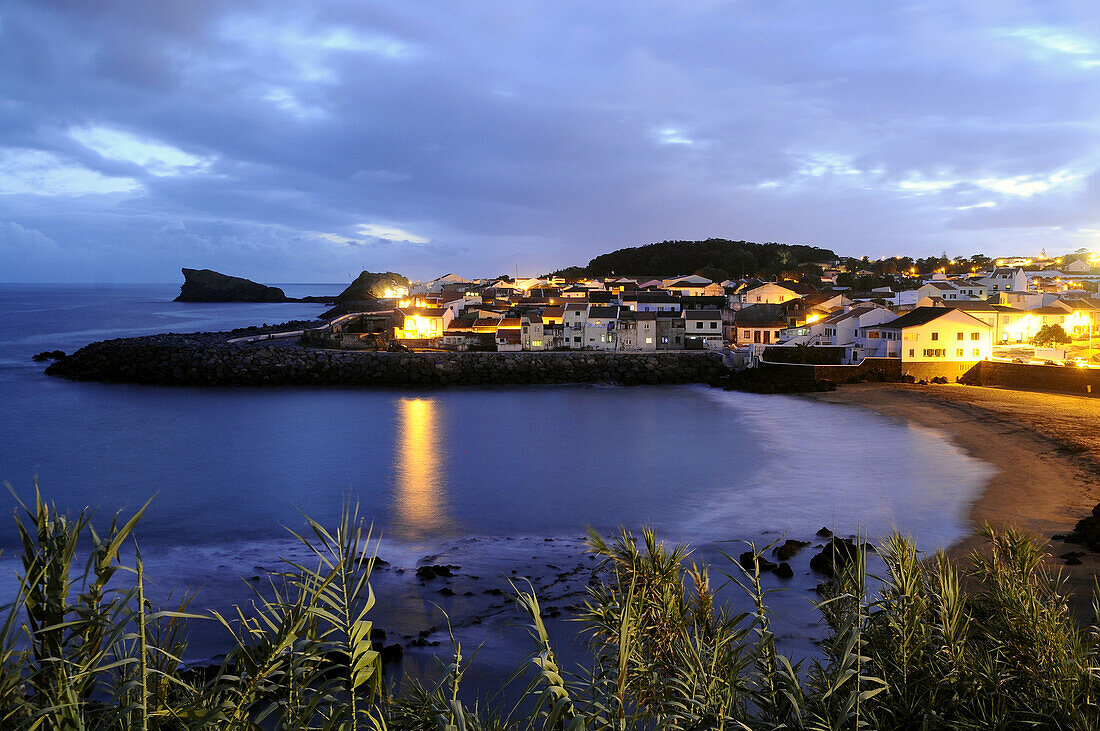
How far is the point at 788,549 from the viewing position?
9.08 meters

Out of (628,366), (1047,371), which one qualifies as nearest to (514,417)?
(628,366)

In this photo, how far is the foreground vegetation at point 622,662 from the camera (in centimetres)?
227

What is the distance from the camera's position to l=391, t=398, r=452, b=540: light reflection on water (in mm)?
11336

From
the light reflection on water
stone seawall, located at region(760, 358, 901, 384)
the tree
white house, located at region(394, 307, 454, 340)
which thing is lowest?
the light reflection on water

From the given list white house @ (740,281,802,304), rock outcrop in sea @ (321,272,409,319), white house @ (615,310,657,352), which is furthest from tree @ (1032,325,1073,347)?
rock outcrop in sea @ (321,272,409,319)

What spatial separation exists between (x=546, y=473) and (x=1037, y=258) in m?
86.1

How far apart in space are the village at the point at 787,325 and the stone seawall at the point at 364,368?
2.68 meters

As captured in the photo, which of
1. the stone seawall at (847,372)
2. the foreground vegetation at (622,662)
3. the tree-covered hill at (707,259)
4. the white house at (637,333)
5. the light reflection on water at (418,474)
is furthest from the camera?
the tree-covered hill at (707,259)

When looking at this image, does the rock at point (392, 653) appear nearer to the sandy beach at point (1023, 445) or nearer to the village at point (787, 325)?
the sandy beach at point (1023, 445)

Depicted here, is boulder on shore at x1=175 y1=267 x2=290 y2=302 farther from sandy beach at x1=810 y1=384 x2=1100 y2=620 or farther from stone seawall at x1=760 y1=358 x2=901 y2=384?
sandy beach at x1=810 y1=384 x2=1100 y2=620

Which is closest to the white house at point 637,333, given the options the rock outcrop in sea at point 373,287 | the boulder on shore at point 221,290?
the rock outcrop in sea at point 373,287

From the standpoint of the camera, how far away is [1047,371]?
71.6ft

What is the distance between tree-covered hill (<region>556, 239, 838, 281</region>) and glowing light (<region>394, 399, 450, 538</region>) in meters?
41.7

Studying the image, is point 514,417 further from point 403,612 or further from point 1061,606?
point 1061,606
